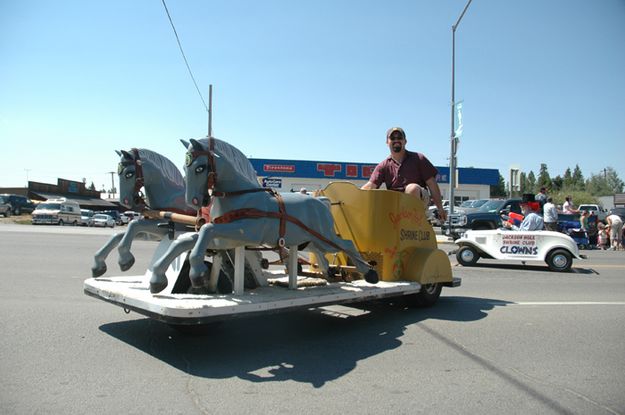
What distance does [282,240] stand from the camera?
16.4 feet

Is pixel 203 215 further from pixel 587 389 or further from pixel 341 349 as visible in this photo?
pixel 587 389

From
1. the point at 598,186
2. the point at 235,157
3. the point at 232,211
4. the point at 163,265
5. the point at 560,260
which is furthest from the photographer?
the point at 598,186

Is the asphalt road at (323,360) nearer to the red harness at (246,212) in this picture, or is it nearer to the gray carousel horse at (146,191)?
the gray carousel horse at (146,191)

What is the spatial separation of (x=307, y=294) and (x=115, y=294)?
73.7 inches

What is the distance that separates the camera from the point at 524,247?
12438mm

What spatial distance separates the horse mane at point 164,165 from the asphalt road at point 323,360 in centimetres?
176

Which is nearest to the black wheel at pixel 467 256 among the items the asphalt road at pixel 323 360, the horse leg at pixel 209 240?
the asphalt road at pixel 323 360

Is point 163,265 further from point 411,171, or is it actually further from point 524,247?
point 524,247

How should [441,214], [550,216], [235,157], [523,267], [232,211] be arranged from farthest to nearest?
[550,216]
[523,267]
[441,214]
[235,157]
[232,211]

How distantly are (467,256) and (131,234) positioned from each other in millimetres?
9882

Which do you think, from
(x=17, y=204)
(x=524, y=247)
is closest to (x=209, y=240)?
(x=524, y=247)

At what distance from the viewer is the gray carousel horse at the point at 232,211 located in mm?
4348

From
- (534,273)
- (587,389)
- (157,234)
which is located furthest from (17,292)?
(534,273)

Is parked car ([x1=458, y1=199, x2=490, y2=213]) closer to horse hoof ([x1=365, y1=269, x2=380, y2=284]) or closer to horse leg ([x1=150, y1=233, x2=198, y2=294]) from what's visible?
horse hoof ([x1=365, y1=269, x2=380, y2=284])
